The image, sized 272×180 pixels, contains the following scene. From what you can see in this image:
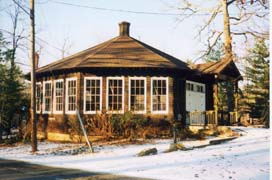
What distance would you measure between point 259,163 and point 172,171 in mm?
2743

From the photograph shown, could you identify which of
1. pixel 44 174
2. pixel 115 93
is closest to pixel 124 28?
pixel 115 93

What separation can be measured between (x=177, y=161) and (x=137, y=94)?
7830mm

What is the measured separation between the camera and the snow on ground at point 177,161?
916 cm

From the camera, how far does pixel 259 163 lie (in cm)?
1024

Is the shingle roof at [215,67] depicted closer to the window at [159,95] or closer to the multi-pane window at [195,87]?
the multi-pane window at [195,87]

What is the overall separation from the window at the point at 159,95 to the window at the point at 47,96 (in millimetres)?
6290

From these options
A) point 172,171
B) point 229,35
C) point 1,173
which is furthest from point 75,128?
point 229,35

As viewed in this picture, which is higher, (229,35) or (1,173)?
(229,35)

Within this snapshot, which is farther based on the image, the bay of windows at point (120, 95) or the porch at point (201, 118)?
the porch at point (201, 118)

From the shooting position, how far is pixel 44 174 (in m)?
9.64

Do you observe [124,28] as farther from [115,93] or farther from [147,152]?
[147,152]

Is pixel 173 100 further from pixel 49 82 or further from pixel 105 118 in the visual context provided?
pixel 49 82

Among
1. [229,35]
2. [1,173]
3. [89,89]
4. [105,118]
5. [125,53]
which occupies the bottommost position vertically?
[1,173]

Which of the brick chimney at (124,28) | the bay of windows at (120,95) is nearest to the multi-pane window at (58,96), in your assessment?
the bay of windows at (120,95)
